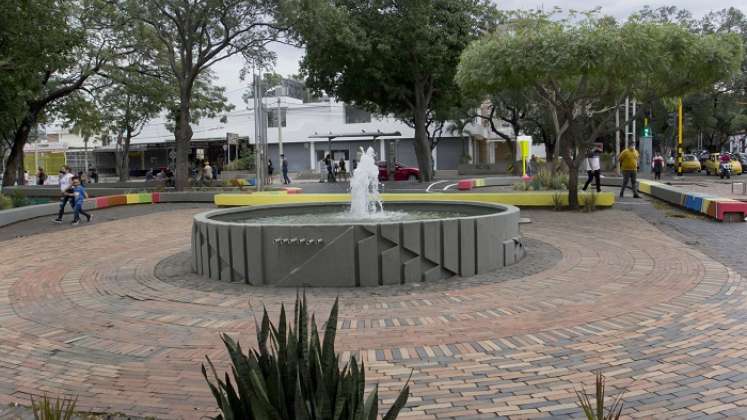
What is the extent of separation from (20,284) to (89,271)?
3.18ft

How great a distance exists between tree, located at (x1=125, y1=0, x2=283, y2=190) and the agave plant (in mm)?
19947

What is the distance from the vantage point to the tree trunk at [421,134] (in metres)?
29.1

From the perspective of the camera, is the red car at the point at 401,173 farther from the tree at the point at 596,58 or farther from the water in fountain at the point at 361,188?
the water in fountain at the point at 361,188

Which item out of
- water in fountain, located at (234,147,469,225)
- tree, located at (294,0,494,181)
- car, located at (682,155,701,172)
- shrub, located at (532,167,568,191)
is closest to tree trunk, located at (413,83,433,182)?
tree, located at (294,0,494,181)

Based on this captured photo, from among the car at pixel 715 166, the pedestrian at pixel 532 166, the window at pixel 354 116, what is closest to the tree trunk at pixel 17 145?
the window at pixel 354 116

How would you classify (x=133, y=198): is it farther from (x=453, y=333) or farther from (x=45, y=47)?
(x=453, y=333)

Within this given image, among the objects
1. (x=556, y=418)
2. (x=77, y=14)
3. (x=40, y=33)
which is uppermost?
(x=77, y=14)

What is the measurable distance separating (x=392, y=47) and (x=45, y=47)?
44.3 ft

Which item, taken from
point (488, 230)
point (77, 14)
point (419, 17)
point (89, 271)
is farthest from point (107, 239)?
point (419, 17)

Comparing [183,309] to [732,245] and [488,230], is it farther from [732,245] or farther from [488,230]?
[732,245]

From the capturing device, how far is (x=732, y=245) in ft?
32.4

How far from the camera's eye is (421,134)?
30516 millimetres

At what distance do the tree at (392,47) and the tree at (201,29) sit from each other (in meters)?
1.90

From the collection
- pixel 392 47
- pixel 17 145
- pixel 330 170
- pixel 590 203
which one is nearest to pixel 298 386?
pixel 590 203
